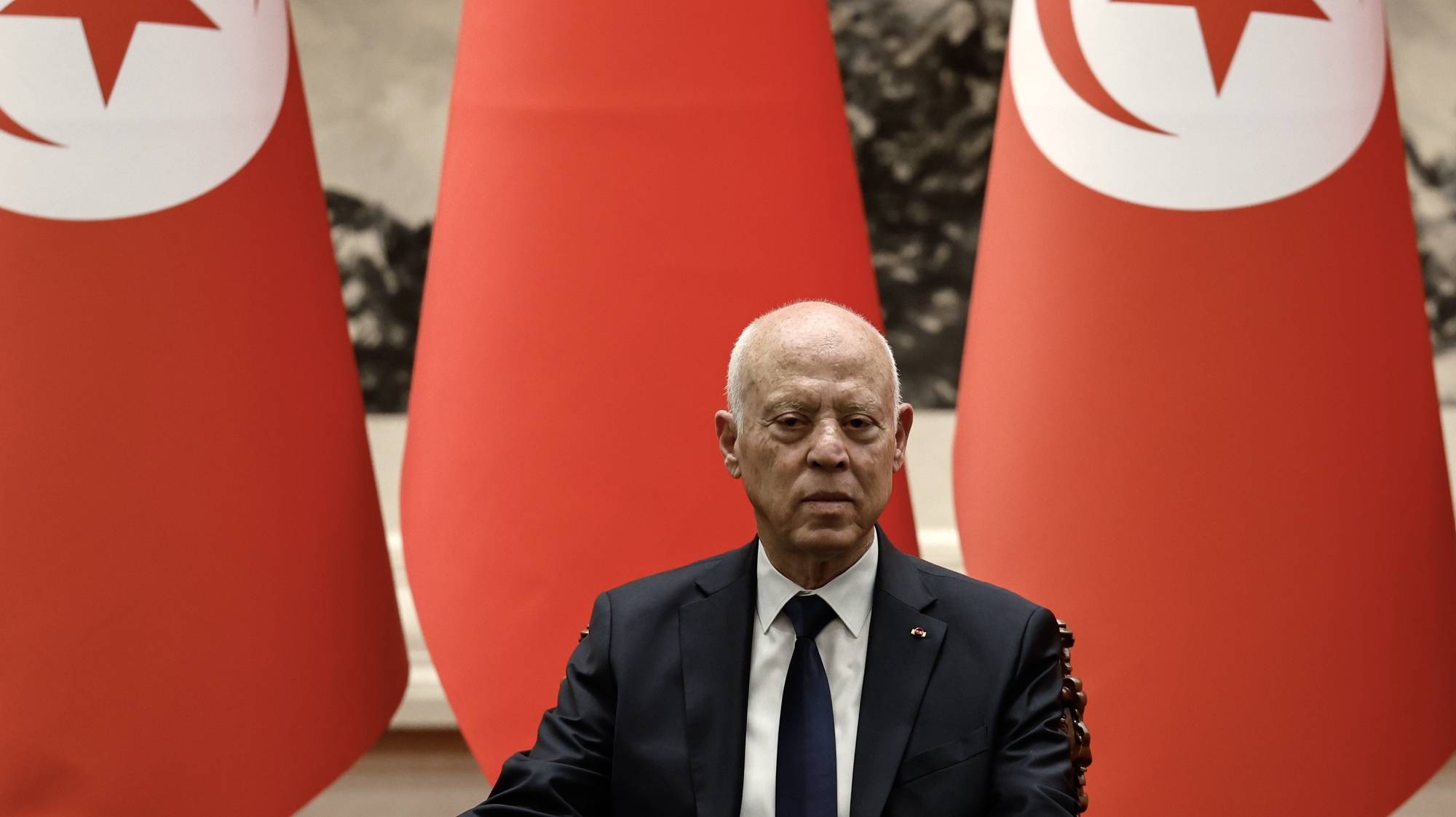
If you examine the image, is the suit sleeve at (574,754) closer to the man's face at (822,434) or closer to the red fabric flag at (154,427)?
the man's face at (822,434)

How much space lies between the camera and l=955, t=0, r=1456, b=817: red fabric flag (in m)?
1.82

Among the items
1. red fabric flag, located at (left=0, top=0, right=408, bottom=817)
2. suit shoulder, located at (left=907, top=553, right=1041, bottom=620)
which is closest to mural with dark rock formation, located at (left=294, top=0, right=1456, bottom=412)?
red fabric flag, located at (left=0, top=0, right=408, bottom=817)

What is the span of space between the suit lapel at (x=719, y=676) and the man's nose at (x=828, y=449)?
0.54ft

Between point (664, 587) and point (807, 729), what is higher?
point (664, 587)

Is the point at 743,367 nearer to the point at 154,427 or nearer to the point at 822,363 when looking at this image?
the point at 822,363

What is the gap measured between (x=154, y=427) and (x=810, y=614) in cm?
102

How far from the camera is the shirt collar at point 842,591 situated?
Answer: 1.32 m

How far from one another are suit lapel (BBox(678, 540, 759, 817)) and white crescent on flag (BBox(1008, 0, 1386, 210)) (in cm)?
83

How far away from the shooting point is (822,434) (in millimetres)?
1243

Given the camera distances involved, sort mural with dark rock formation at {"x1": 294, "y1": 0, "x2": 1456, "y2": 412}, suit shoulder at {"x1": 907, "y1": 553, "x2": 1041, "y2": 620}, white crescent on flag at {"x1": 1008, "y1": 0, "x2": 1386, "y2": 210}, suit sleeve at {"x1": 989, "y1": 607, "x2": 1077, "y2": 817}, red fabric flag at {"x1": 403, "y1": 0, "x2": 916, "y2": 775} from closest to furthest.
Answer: suit sleeve at {"x1": 989, "y1": 607, "x2": 1077, "y2": 817}
suit shoulder at {"x1": 907, "y1": 553, "x2": 1041, "y2": 620}
white crescent on flag at {"x1": 1008, "y1": 0, "x2": 1386, "y2": 210}
red fabric flag at {"x1": 403, "y1": 0, "x2": 916, "y2": 775}
mural with dark rock formation at {"x1": 294, "y1": 0, "x2": 1456, "y2": 412}

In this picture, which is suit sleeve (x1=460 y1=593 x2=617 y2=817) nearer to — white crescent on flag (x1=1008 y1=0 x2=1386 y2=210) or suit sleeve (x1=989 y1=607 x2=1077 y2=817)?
suit sleeve (x1=989 y1=607 x2=1077 y2=817)

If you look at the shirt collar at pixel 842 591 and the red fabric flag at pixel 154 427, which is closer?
the shirt collar at pixel 842 591

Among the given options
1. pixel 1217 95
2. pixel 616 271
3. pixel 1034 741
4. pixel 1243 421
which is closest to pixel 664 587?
pixel 1034 741

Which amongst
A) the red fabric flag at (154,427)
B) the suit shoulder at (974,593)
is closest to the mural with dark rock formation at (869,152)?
the red fabric flag at (154,427)
